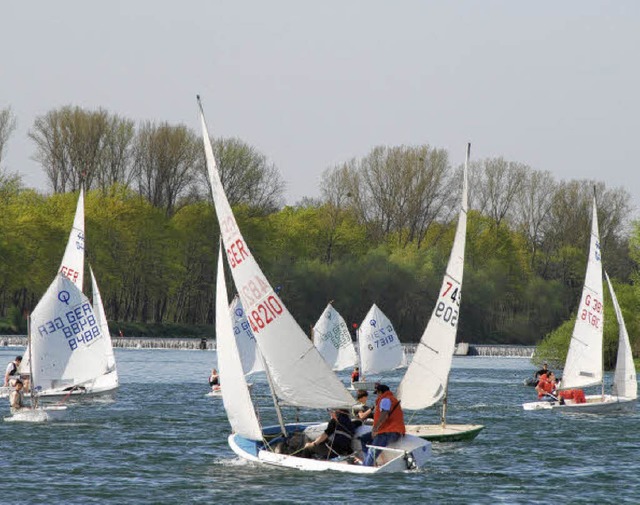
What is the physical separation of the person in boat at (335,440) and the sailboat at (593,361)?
18092 mm

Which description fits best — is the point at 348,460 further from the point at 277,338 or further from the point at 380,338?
the point at 380,338

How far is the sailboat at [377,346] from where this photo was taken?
62750 millimetres

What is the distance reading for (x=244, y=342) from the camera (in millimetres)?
50156

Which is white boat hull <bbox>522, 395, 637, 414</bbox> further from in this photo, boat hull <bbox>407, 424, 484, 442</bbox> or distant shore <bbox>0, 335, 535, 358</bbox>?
distant shore <bbox>0, 335, 535, 358</bbox>

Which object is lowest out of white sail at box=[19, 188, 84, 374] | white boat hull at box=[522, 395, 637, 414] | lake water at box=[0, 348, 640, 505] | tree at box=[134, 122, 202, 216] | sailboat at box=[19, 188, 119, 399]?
lake water at box=[0, 348, 640, 505]

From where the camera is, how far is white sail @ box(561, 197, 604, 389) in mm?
46562

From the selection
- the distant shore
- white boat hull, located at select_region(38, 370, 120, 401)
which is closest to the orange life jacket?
Result: white boat hull, located at select_region(38, 370, 120, 401)

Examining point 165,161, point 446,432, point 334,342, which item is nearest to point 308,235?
point 165,161

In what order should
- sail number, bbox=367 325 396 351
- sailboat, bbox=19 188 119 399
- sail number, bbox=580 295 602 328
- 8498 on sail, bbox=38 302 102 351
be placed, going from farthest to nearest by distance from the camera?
1. sail number, bbox=367 325 396 351
2. sail number, bbox=580 295 602 328
3. sailboat, bbox=19 188 119 399
4. 8498 on sail, bbox=38 302 102 351

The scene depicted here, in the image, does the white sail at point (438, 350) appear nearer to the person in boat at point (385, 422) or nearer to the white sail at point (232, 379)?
the person in boat at point (385, 422)

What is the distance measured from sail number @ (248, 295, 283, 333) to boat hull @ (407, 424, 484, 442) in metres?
7.20

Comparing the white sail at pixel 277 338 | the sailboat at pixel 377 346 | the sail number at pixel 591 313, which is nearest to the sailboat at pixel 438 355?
the white sail at pixel 277 338

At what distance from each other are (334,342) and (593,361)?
762 inches

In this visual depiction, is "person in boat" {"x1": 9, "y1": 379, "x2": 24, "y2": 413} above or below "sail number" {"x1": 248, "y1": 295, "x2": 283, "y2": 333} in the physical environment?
below
